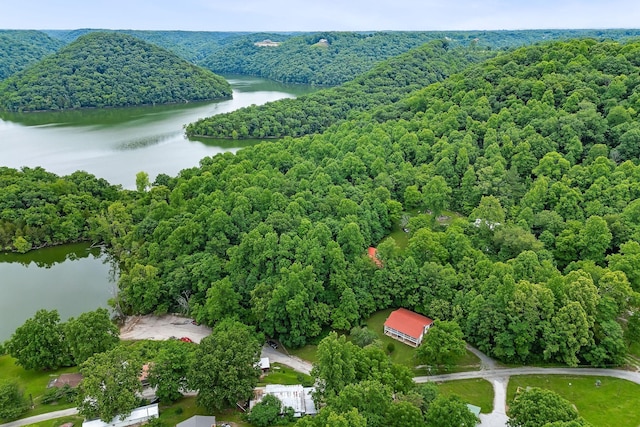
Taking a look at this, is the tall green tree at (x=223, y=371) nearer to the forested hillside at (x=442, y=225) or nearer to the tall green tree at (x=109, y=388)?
the tall green tree at (x=109, y=388)

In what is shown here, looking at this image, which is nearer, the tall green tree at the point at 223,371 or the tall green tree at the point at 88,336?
the tall green tree at the point at 223,371

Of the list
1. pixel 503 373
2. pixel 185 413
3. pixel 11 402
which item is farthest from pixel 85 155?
pixel 503 373

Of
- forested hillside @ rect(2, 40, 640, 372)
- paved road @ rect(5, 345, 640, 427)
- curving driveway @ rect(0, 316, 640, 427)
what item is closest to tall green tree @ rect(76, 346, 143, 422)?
paved road @ rect(5, 345, 640, 427)

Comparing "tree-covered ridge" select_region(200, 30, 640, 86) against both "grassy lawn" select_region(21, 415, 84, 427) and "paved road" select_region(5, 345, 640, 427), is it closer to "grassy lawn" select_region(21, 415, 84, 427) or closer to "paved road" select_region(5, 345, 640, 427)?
"paved road" select_region(5, 345, 640, 427)

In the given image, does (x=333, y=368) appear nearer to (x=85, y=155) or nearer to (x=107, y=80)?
(x=85, y=155)

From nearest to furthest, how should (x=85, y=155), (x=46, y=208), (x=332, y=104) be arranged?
(x=46, y=208) → (x=85, y=155) → (x=332, y=104)

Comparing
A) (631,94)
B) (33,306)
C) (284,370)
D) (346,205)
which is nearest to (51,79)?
(33,306)

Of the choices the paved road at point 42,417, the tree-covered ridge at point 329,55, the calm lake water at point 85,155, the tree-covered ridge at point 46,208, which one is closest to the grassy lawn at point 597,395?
the paved road at point 42,417
